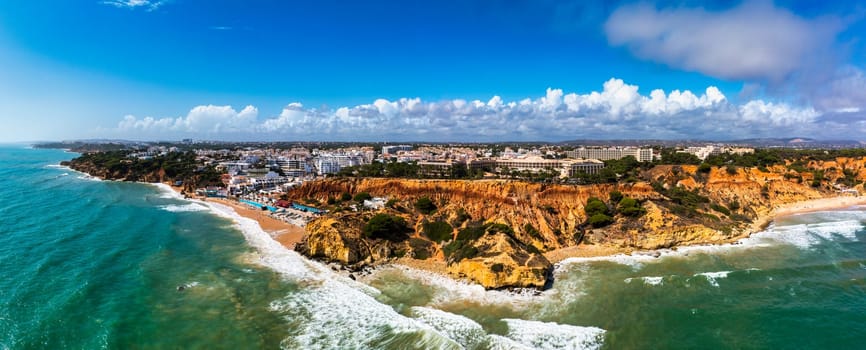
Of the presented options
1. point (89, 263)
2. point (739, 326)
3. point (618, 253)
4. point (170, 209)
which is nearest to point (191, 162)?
point (170, 209)

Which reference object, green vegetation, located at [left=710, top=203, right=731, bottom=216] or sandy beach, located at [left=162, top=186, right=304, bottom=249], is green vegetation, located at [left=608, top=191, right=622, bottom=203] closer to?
green vegetation, located at [left=710, top=203, right=731, bottom=216]

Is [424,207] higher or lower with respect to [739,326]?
higher

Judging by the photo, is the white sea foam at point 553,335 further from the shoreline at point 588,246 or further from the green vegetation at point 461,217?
the green vegetation at point 461,217

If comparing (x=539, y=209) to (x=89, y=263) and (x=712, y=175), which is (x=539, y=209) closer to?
(x=712, y=175)

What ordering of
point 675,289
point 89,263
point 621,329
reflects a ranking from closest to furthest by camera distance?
point 621,329
point 675,289
point 89,263

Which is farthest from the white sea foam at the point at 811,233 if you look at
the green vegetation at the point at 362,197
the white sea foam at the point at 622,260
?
the green vegetation at the point at 362,197

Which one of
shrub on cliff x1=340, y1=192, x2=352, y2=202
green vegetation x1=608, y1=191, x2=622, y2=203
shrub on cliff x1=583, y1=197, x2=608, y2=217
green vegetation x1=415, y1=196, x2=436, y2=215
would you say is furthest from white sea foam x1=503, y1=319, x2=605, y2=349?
shrub on cliff x1=340, y1=192, x2=352, y2=202

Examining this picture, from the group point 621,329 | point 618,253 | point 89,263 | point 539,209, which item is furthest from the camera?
point 539,209
